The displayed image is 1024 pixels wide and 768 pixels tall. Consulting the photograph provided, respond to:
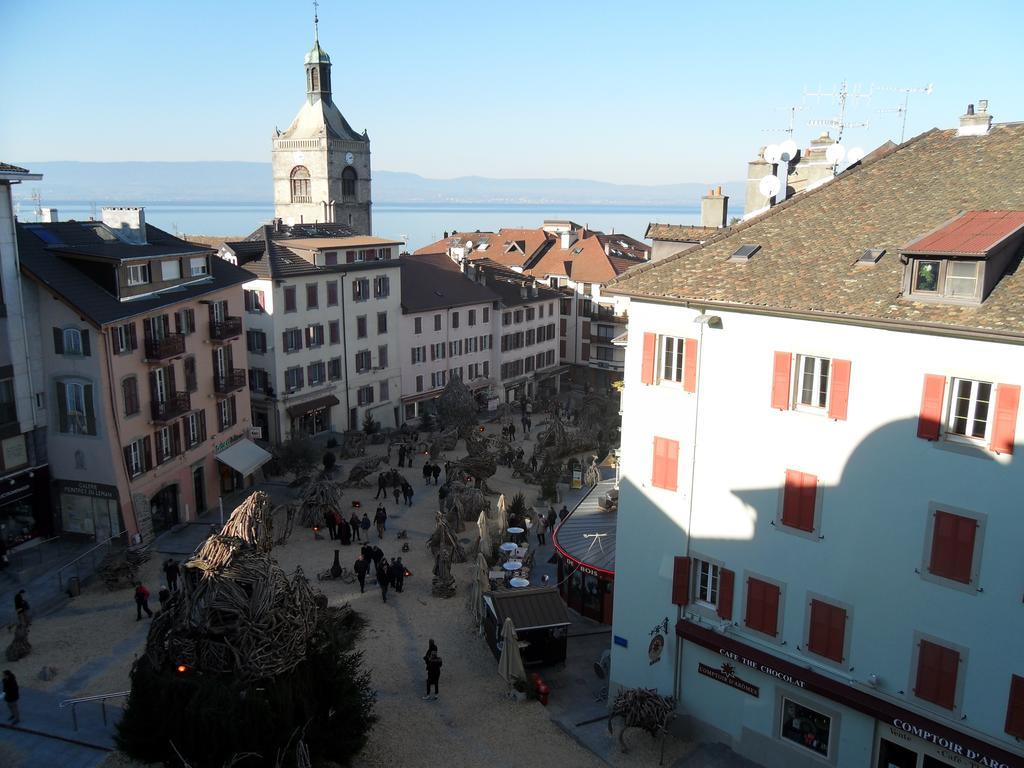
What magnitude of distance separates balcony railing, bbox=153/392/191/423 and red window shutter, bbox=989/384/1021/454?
95.6 feet

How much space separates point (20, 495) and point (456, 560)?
1633 centimetres

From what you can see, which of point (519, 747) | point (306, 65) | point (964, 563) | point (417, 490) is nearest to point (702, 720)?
point (519, 747)

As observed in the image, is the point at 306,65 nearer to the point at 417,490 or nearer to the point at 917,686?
the point at 417,490

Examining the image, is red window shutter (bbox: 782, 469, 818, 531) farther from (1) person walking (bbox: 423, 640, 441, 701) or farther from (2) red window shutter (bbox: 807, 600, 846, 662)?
(1) person walking (bbox: 423, 640, 441, 701)

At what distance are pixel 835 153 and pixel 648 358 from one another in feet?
→ 39.4

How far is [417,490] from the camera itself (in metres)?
41.4

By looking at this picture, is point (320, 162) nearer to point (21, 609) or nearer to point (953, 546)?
point (21, 609)

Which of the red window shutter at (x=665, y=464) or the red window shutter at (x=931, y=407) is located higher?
the red window shutter at (x=931, y=407)

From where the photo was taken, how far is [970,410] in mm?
15039

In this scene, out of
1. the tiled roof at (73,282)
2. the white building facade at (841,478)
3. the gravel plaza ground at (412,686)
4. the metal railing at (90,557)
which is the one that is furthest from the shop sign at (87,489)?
the white building facade at (841,478)

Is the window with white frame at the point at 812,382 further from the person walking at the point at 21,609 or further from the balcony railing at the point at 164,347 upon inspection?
the balcony railing at the point at 164,347

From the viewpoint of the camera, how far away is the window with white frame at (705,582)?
1950cm

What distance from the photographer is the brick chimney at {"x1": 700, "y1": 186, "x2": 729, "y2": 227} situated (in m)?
28.8

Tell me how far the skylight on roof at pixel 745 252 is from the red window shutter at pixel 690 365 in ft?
7.50
